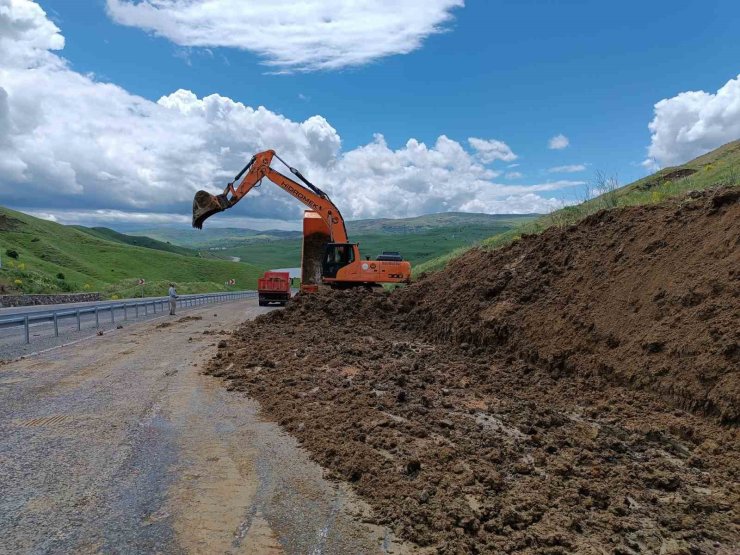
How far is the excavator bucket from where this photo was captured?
21.1m

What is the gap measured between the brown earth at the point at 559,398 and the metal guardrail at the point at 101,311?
738cm

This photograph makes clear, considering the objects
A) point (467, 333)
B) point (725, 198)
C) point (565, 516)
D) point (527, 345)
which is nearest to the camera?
point (565, 516)

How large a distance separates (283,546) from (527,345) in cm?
612

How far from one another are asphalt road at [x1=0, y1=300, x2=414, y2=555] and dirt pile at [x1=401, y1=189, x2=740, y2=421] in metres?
4.17

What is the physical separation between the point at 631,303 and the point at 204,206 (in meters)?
16.9

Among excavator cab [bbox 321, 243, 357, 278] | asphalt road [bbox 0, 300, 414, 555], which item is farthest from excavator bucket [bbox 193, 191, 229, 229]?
asphalt road [bbox 0, 300, 414, 555]

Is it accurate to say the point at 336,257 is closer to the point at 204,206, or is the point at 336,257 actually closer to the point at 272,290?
the point at 204,206

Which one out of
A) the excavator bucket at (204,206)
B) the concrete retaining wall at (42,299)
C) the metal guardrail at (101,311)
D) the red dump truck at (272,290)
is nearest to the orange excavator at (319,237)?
the excavator bucket at (204,206)

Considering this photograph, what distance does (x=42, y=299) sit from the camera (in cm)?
3447

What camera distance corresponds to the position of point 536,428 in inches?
247

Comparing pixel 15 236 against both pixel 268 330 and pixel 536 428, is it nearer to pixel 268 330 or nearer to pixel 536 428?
pixel 268 330

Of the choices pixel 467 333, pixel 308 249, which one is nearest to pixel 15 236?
pixel 308 249

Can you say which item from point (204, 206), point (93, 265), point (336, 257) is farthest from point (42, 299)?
point (93, 265)

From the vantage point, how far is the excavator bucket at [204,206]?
21109 millimetres
